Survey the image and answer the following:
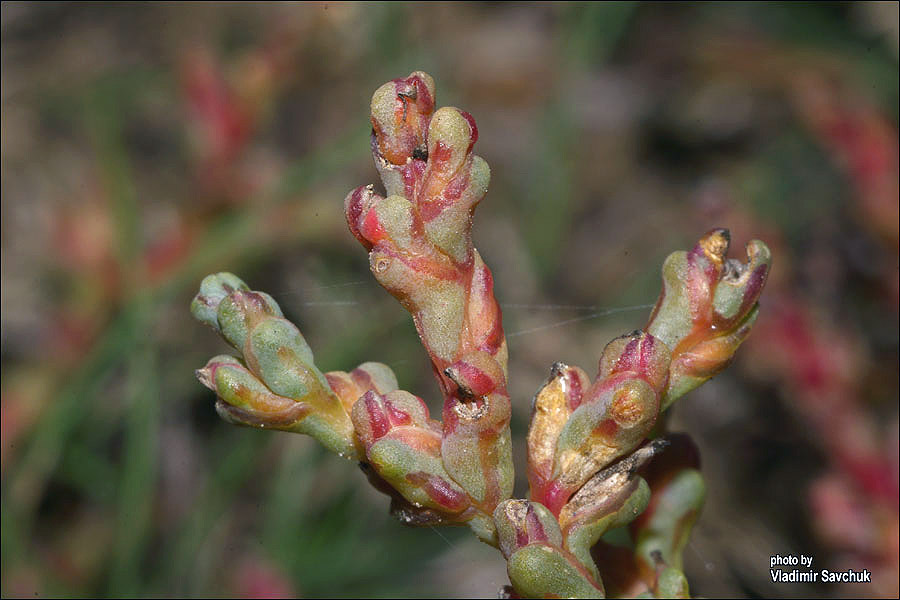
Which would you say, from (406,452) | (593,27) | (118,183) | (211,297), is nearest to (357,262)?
(118,183)

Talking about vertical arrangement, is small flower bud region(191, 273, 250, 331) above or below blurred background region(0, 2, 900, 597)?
above

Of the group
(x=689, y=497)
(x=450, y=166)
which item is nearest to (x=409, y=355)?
(x=689, y=497)

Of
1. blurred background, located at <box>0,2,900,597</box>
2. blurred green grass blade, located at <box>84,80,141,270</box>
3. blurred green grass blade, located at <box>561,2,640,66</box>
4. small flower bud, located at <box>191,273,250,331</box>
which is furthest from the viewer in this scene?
blurred green grass blade, located at <box>561,2,640,66</box>

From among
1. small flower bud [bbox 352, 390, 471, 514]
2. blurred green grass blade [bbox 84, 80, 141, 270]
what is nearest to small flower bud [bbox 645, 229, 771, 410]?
small flower bud [bbox 352, 390, 471, 514]

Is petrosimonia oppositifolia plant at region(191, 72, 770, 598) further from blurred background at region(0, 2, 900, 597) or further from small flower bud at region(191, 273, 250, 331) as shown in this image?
blurred background at region(0, 2, 900, 597)

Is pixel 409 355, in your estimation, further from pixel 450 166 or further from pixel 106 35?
pixel 106 35

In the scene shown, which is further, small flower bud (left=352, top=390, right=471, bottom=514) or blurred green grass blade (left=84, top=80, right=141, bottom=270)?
blurred green grass blade (left=84, top=80, right=141, bottom=270)
